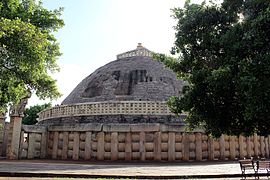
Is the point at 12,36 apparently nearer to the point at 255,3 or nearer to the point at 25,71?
the point at 25,71

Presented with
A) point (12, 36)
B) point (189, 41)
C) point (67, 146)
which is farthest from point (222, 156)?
point (12, 36)

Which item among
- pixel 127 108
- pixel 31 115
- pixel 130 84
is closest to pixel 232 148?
pixel 127 108

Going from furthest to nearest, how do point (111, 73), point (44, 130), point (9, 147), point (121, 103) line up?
point (111, 73) → point (121, 103) → point (44, 130) → point (9, 147)

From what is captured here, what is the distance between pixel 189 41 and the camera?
9.08 meters

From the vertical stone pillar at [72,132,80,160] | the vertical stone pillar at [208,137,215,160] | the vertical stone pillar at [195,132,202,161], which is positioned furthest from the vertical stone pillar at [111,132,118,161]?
the vertical stone pillar at [208,137,215,160]

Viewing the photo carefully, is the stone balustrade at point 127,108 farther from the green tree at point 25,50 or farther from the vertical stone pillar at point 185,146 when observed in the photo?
the green tree at point 25,50

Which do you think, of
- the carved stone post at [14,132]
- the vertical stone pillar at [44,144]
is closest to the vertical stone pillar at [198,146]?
the vertical stone pillar at [44,144]

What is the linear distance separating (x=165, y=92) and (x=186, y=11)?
14.0m

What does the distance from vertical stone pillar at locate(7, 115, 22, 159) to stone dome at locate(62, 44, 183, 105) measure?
310 inches

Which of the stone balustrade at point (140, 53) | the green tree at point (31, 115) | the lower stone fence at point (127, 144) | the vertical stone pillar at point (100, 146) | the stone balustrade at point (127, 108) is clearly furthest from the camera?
the green tree at point (31, 115)

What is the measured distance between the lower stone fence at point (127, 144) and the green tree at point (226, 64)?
18.2 feet

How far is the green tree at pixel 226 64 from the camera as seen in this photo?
7020mm

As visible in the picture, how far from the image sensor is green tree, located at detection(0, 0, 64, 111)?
9242 millimetres

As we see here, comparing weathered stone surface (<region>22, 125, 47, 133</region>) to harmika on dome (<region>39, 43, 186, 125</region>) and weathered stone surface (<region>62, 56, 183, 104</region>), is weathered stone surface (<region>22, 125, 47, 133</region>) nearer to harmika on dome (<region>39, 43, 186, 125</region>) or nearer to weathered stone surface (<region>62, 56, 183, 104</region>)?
harmika on dome (<region>39, 43, 186, 125</region>)
